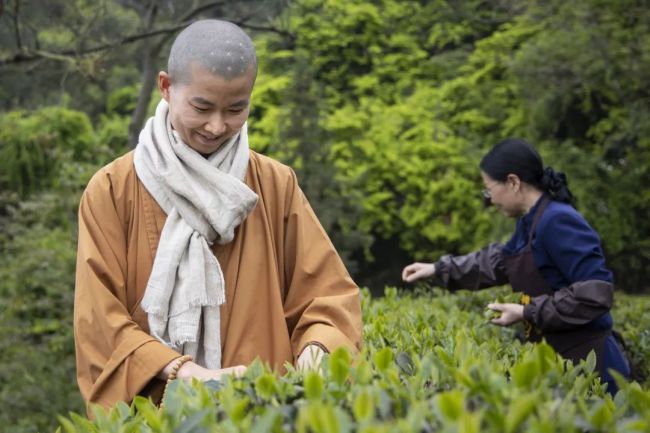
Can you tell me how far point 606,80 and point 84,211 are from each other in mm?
8166

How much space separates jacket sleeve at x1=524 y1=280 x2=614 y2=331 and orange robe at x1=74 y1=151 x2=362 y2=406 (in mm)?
1114

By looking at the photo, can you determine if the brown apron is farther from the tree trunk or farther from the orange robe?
the tree trunk

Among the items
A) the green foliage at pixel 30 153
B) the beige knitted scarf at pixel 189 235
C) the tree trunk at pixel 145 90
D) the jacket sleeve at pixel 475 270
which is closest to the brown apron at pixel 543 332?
the jacket sleeve at pixel 475 270

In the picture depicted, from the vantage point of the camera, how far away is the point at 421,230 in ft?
39.3

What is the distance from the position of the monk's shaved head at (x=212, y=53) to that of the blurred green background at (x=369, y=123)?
5262 millimetres

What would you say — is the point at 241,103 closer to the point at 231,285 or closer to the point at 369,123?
the point at 231,285

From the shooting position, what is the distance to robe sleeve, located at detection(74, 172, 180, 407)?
89.6 inches

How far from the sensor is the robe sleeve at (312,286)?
249 centimetres

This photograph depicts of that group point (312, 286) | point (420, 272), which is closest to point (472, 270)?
point (420, 272)

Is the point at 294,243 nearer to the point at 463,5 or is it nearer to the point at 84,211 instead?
the point at 84,211

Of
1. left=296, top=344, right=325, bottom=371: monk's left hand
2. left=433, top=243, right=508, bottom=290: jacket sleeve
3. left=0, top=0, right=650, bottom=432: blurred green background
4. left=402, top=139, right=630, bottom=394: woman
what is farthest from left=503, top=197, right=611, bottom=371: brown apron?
left=0, top=0, right=650, bottom=432: blurred green background

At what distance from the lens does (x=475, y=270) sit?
4.04 m

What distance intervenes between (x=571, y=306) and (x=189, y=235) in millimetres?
→ 1678

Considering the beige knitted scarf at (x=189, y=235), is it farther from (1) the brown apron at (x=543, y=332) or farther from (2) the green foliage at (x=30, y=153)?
(2) the green foliage at (x=30, y=153)
